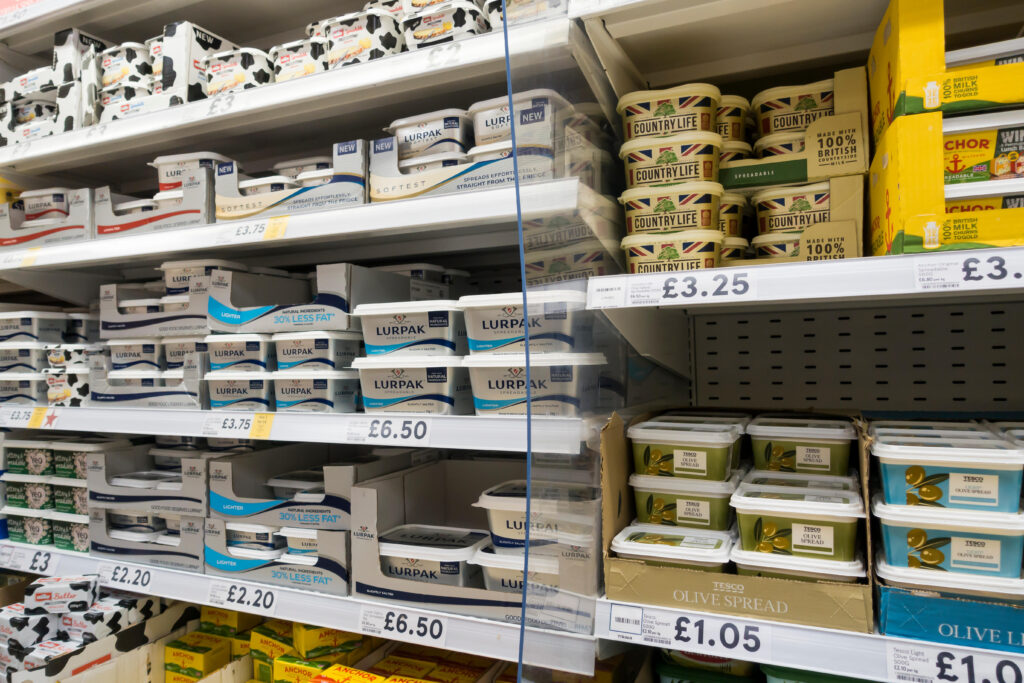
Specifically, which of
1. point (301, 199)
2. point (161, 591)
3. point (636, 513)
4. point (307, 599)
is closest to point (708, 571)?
point (636, 513)

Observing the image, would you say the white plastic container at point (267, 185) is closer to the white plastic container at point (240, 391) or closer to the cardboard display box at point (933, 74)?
the white plastic container at point (240, 391)

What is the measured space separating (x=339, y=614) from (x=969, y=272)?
4.27ft

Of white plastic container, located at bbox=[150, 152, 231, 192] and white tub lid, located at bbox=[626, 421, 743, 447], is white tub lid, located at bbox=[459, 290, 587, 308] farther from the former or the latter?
white plastic container, located at bbox=[150, 152, 231, 192]

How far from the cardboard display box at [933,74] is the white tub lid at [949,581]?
2.07ft

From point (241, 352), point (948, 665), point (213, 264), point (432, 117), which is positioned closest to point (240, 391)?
point (241, 352)

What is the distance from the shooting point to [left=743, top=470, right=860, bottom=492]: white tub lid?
3.28 feet

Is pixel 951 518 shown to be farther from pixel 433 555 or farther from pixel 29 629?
pixel 29 629

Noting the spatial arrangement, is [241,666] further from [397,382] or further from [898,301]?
[898,301]

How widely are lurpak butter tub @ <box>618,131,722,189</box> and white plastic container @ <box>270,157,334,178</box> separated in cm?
80

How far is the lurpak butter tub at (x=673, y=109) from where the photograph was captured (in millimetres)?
1041

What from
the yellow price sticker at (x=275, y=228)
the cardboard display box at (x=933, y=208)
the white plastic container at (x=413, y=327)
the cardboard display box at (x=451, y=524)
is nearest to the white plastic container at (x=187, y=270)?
the yellow price sticker at (x=275, y=228)

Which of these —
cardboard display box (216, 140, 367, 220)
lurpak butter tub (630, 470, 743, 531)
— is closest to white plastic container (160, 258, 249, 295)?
cardboard display box (216, 140, 367, 220)

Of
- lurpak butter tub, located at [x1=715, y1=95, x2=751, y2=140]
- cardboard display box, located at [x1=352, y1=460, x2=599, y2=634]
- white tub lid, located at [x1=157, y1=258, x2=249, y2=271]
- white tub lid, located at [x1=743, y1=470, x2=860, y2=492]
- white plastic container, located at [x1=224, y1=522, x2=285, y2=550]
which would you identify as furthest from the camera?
white tub lid, located at [x1=157, y1=258, x2=249, y2=271]

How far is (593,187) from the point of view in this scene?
989mm
